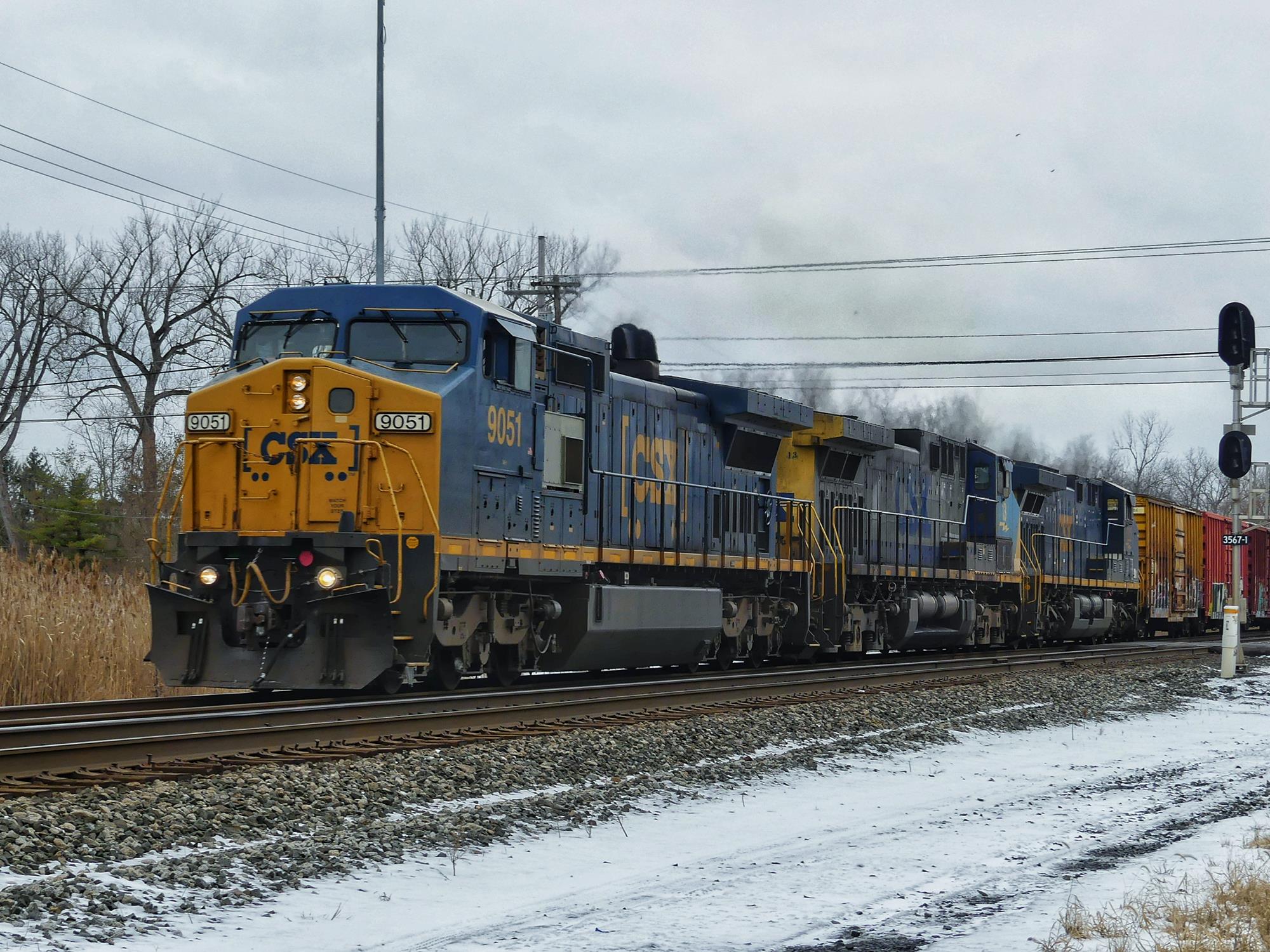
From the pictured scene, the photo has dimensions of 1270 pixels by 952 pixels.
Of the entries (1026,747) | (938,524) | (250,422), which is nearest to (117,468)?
(938,524)

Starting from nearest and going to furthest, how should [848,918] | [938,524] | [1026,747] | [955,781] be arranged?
[848,918]
[955,781]
[1026,747]
[938,524]

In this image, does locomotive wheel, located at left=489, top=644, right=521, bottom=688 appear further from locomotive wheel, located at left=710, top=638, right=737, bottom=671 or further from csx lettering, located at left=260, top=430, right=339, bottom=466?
locomotive wheel, located at left=710, top=638, right=737, bottom=671

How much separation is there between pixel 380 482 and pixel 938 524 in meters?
13.9

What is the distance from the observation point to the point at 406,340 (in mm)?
12383

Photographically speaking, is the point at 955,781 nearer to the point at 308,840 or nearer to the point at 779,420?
the point at 308,840

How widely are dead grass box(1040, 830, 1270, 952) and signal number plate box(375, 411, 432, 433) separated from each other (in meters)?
7.08

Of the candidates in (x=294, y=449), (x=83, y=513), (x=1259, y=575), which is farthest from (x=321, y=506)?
(x=1259, y=575)

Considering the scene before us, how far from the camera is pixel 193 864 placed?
5.64 metres

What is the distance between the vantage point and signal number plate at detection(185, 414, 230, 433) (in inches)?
475

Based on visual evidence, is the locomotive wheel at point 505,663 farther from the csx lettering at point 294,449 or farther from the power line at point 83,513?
the power line at point 83,513

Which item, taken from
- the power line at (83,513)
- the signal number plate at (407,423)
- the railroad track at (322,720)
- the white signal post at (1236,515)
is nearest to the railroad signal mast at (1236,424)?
the white signal post at (1236,515)

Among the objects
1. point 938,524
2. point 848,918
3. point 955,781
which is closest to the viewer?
point 848,918

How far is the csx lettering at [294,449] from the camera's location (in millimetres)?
11781

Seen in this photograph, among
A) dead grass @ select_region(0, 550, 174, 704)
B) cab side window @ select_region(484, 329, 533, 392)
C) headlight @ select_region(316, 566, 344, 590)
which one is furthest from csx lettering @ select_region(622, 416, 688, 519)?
dead grass @ select_region(0, 550, 174, 704)
